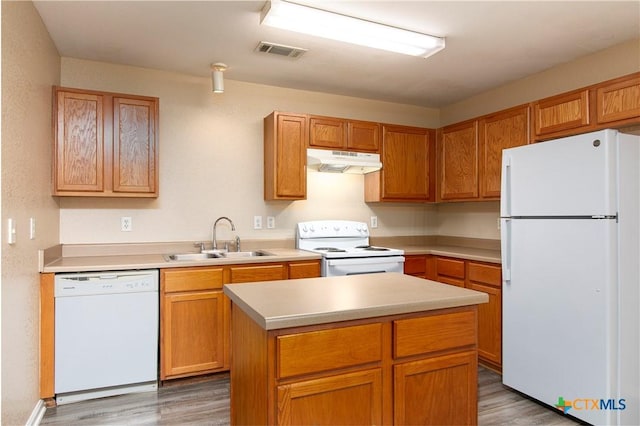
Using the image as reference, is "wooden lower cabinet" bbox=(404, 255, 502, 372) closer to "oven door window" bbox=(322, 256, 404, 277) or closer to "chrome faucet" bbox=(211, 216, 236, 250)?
"oven door window" bbox=(322, 256, 404, 277)

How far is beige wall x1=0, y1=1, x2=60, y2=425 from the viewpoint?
1858 mm

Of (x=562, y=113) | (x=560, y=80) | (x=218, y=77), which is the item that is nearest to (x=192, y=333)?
(x=218, y=77)

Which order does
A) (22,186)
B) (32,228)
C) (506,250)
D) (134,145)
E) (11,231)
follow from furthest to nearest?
(134,145), (506,250), (32,228), (22,186), (11,231)

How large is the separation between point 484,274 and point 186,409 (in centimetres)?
240

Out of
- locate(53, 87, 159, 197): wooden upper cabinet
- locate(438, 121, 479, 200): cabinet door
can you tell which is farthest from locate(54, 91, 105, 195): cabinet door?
locate(438, 121, 479, 200): cabinet door

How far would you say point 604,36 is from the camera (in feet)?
8.72

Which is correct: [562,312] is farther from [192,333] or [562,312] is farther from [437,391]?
[192,333]

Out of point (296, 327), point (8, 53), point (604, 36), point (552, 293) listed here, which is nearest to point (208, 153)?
point (8, 53)

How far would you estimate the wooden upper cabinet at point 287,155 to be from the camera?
3.44 metres

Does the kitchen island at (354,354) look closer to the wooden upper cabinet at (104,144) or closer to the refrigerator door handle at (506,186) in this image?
the refrigerator door handle at (506,186)

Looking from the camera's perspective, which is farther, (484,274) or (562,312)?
(484,274)

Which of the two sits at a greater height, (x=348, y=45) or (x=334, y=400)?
(x=348, y=45)

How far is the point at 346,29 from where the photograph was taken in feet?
7.93

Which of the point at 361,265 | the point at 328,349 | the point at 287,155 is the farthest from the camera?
the point at 287,155
